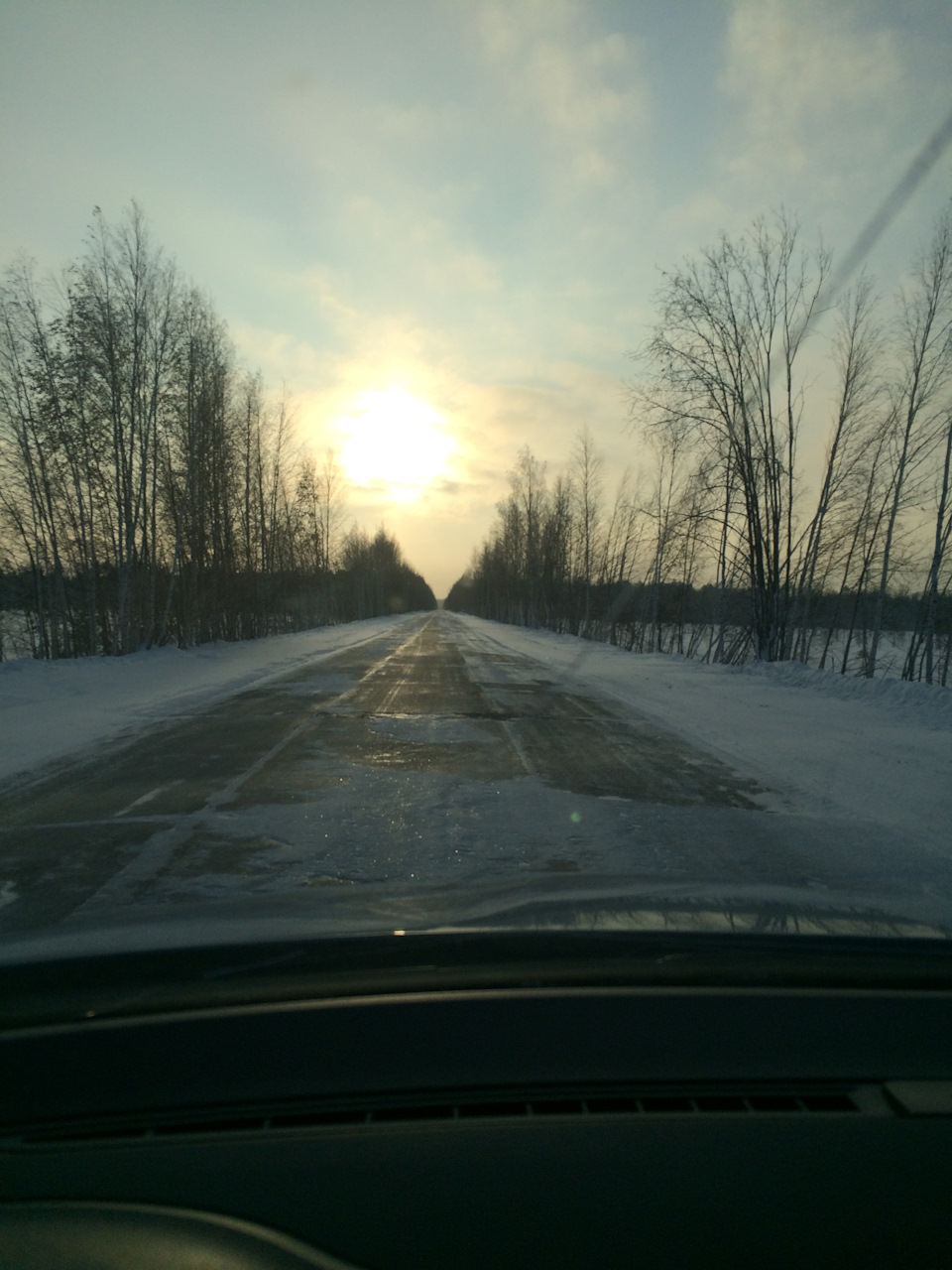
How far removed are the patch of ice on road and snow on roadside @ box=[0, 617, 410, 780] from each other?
3253 mm

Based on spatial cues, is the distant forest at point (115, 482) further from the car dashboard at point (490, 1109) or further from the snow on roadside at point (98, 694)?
the car dashboard at point (490, 1109)

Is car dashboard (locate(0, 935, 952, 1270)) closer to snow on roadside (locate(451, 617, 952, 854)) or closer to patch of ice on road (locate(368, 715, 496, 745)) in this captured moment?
snow on roadside (locate(451, 617, 952, 854))

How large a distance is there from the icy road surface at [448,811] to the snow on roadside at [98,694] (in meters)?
0.71

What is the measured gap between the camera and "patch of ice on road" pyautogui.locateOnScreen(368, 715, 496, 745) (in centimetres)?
940

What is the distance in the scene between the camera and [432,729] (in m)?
10.2

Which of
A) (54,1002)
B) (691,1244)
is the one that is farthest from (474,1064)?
(54,1002)

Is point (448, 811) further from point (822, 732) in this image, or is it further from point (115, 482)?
point (115, 482)

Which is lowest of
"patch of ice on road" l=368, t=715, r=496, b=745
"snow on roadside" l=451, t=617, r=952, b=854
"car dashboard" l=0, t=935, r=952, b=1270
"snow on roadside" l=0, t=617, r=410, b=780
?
"snow on roadside" l=0, t=617, r=410, b=780

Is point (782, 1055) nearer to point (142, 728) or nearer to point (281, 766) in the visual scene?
point (281, 766)

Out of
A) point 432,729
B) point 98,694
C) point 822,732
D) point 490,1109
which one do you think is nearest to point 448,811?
point 432,729

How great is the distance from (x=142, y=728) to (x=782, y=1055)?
9.79m

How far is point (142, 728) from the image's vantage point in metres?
10.4

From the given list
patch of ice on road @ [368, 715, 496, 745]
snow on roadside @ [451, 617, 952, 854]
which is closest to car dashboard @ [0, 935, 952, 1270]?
snow on roadside @ [451, 617, 952, 854]

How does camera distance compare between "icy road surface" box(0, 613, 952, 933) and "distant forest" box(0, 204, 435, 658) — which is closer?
"icy road surface" box(0, 613, 952, 933)
